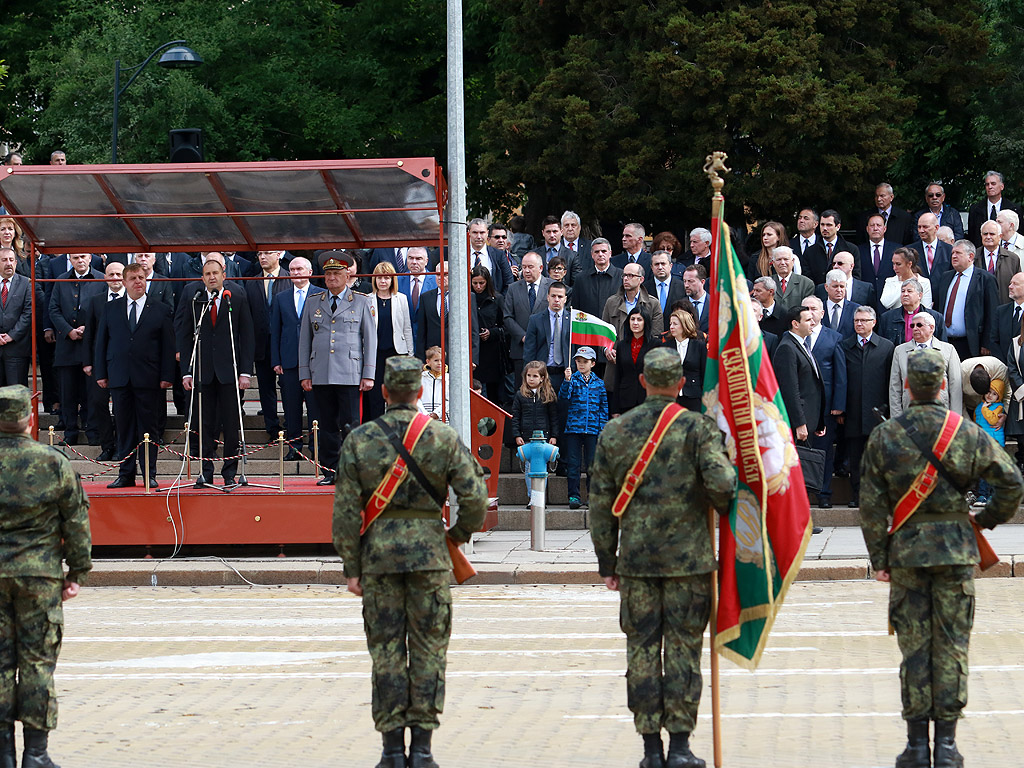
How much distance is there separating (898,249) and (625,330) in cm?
335

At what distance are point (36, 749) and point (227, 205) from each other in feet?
29.9

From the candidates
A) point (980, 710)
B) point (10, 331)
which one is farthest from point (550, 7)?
point (980, 710)

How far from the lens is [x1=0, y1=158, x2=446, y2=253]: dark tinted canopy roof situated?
51.4 ft

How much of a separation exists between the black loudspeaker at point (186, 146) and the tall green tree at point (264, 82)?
8.35 meters

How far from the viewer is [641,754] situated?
27.5 feet

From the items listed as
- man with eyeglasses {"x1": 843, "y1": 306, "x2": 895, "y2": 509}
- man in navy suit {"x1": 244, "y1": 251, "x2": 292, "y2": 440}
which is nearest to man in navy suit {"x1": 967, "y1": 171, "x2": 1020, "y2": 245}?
man with eyeglasses {"x1": 843, "y1": 306, "x2": 895, "y2": 509}

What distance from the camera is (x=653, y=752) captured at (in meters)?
7.85

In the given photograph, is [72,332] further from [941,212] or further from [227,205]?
[941,212]

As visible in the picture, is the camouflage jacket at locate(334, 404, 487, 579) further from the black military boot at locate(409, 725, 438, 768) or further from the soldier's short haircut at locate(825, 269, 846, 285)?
the soldier's short haircut at locate(825, 269, 846, 285)

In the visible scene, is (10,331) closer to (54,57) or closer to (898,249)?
(898,249)

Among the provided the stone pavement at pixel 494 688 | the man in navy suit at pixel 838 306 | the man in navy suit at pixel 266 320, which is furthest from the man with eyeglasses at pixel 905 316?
the man in navy suit at pixel 266 320

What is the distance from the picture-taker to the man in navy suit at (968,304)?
17953 mm

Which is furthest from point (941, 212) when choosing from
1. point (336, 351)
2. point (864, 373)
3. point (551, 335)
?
point (336, 351)

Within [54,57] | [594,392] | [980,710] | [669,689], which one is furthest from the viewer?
[54,57]
